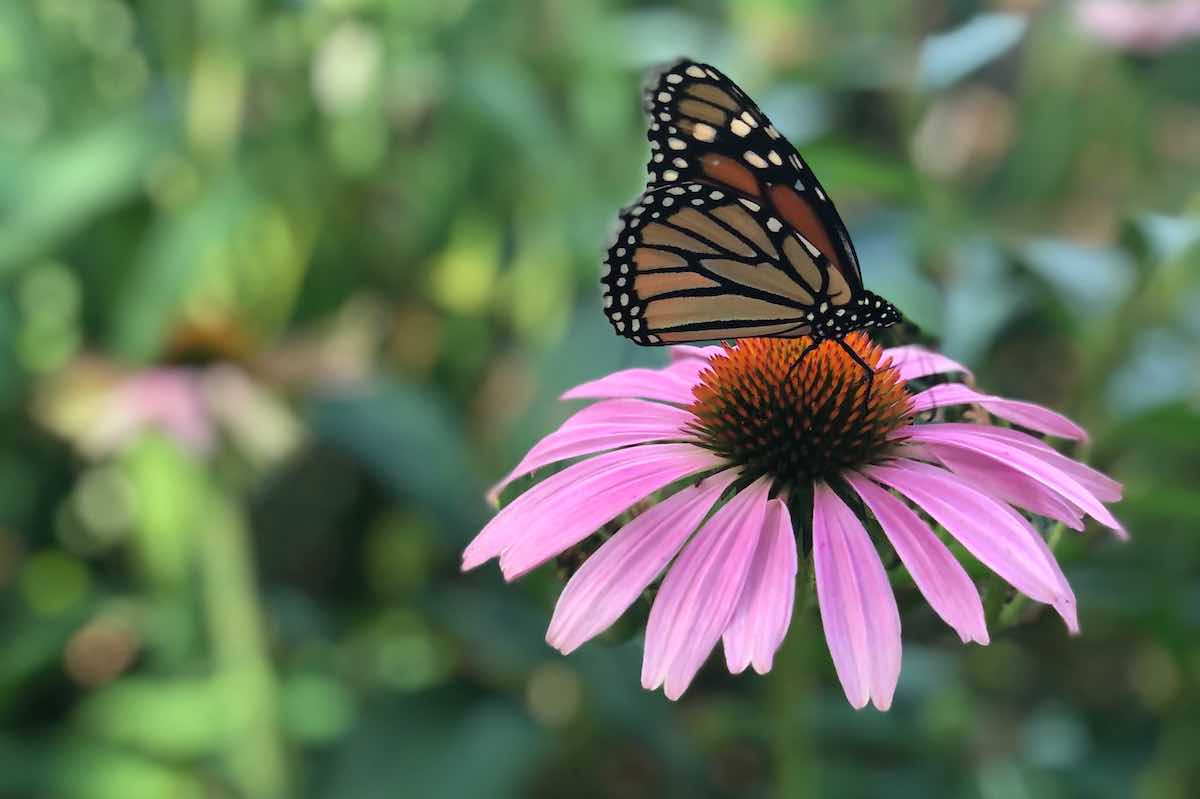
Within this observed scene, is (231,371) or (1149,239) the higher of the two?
(231,371)

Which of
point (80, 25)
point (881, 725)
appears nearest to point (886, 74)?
point (881, 725)

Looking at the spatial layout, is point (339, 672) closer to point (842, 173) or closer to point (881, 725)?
point (881, 725)

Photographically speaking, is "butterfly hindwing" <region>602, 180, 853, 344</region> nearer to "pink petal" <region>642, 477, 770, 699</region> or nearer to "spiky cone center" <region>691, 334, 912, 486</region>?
"spiky cone center" <region>691, 334, 912, 486</region>

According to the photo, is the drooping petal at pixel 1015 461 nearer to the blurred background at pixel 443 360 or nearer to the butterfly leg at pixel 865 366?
the butterfly leg at pixel 865 366

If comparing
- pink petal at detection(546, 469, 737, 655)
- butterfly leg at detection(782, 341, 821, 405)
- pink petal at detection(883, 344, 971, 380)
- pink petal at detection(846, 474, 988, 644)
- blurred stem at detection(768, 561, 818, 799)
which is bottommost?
blurred stem at detection(768, 561, 818, 799)

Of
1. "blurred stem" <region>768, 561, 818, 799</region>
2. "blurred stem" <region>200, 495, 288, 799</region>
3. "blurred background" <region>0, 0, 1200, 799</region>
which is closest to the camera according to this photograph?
"blurred stem" <region>768, 561, 818, 799</region>

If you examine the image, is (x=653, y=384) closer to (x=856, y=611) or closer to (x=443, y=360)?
(x=856, y=611)

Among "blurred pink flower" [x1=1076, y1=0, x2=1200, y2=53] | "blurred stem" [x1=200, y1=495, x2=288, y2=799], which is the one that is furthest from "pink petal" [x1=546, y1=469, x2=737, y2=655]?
"blurred pink flower" [x1=1076, y1=0, x2=1200, y2=53]
